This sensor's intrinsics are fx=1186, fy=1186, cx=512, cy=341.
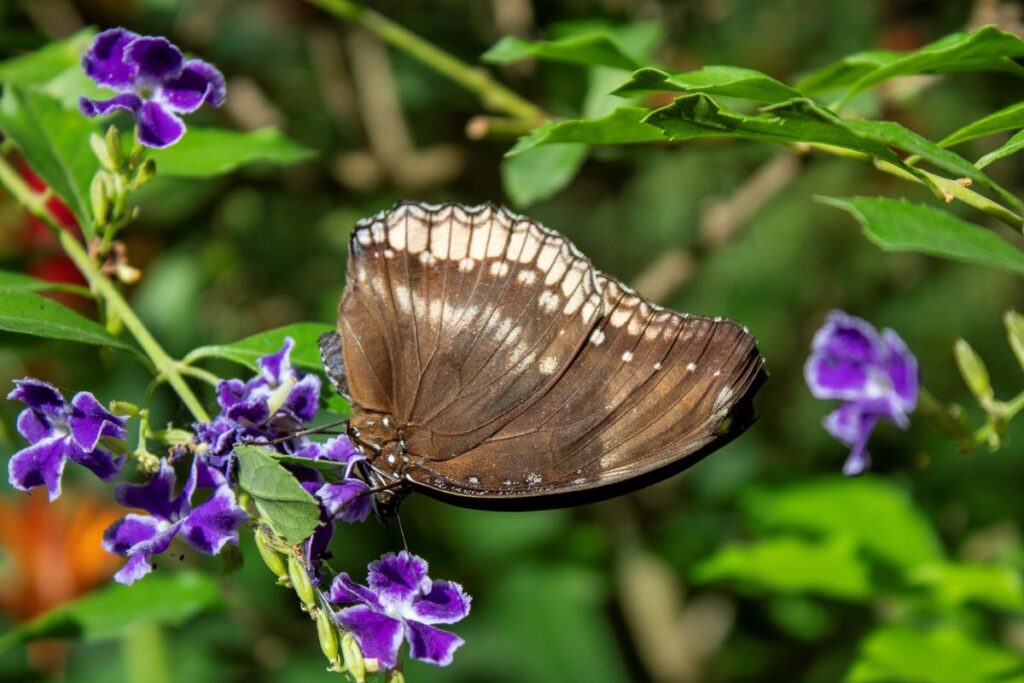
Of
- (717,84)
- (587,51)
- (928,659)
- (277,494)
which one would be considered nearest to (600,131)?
(717,84)

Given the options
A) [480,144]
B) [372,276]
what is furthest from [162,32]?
[372,276]

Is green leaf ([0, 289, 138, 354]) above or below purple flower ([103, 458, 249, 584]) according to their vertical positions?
above

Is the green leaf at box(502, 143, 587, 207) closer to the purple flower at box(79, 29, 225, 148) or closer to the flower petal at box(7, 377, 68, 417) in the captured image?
the purple flower at box(79, 29, 225, 148)

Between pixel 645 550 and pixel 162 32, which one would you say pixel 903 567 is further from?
pixel 162 32

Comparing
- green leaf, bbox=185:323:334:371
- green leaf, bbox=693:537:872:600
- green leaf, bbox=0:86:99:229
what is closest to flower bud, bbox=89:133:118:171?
green leaf, bbox=0:86:99:229

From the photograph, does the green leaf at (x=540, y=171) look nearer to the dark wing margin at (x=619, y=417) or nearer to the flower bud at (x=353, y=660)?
the dark wing margin at (x=619, y=417)

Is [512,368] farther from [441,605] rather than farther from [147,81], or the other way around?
[147,81]
